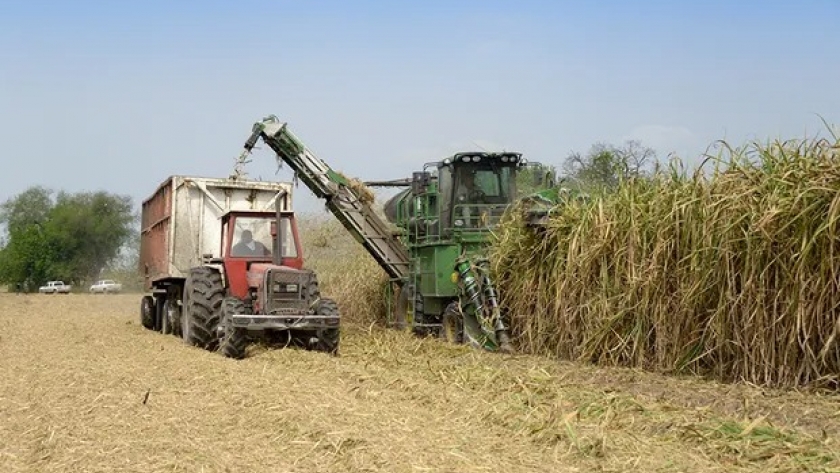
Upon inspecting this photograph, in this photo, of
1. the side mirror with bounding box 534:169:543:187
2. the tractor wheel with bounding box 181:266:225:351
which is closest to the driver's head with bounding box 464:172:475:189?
the side mirror with bounding box 534:169:543:187

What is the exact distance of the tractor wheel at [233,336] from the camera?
1021 cm

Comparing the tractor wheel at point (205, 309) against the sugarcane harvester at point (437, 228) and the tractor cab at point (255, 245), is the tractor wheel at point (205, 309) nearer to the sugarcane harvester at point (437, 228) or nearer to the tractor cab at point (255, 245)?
the tractor cab at point (255, 245)

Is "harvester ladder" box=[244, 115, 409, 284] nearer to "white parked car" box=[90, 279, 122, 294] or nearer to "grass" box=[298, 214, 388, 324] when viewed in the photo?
"grass" box=[298, 214, 388, 324]

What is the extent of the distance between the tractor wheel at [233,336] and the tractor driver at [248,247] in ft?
4.29

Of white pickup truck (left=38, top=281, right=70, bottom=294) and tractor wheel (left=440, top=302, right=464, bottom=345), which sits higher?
white pickup truck (left=38, top=281, right=70, bottom=294)

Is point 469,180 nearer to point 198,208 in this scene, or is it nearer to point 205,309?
point 205,309

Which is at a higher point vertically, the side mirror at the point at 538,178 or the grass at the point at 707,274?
the side mirror at the point at 538,178

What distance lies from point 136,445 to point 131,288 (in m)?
43.5

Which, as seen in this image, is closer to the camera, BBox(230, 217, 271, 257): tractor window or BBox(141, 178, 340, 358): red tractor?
Result: BBox(141, 178, 340, 358): red tractor

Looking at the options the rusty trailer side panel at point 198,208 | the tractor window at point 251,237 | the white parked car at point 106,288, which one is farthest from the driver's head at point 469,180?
the white parked car at point 106,288

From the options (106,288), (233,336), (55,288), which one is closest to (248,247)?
(233,336)

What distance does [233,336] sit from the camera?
10180mm

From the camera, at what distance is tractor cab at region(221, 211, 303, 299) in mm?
11586

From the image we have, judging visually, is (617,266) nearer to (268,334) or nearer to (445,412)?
(445,412)
